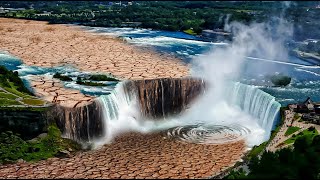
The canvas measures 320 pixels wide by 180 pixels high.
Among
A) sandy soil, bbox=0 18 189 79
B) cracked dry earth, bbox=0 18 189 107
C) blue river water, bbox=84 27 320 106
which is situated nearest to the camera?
cracked dry earth, bbox=0 18 189 107

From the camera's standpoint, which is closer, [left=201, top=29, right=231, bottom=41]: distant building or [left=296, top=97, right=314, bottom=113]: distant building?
[left=296, top=97, right=314, bottom=113]: distant building

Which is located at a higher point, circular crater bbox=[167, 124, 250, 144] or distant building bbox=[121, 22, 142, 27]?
distant building bbox=[121, 22, 142, 27]

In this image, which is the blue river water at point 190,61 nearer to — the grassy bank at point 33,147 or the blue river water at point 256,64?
the blue river water at point 256,64

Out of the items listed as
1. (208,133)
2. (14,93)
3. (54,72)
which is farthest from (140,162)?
(54,72)

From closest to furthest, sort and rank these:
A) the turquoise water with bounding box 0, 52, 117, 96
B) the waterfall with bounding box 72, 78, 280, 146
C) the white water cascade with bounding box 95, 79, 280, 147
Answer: the white water cascade with bounding box 95, 79, 280, 147, the waterfall with bounding box 72, 78, 280, 146, the turquoise water with bounding box 0, 52, 117, 96

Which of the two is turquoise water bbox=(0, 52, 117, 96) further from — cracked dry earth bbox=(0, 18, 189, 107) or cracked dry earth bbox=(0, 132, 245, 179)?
cracked dry earth bbox=(0, 132, 245, 179)

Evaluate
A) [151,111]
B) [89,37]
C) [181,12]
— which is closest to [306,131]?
[151,111]

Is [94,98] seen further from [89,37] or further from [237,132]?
[89,37]

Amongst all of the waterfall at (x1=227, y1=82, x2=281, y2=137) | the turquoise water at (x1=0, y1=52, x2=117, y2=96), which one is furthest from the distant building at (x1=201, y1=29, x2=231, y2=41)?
the turquoise water at (x1=0, y1=52, x2=117, y2=96)
